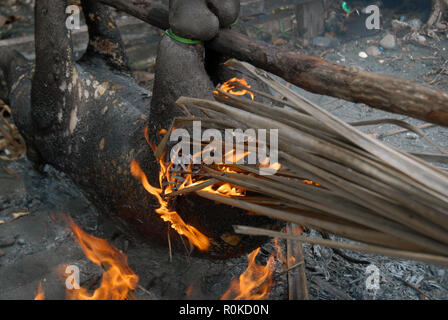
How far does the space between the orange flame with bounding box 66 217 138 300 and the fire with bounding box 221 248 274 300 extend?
1.86 feet

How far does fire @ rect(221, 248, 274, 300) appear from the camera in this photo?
2.44 meters

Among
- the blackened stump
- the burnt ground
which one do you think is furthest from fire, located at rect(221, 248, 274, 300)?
the blackened stump

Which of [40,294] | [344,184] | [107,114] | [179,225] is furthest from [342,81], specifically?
[40,294]

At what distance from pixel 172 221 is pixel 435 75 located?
4431 millimetres

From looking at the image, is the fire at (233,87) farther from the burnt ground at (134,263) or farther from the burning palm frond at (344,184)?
the burnt ground at (134,263)

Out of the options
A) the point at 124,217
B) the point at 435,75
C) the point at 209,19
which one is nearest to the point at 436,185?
the point at 209,19

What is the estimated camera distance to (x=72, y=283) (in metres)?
2.49

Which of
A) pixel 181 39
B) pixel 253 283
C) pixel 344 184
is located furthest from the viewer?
pixel 253 283

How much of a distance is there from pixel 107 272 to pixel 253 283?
86 cm

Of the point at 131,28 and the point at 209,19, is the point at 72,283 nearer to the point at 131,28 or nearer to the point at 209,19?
the point at 209,19

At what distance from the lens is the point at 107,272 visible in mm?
2408

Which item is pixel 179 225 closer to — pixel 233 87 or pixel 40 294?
pixel 233 87

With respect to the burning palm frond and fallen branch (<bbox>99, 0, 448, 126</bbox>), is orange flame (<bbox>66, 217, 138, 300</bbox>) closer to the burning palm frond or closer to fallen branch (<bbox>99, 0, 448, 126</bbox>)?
the burning palm frond

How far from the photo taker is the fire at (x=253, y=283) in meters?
2.44
